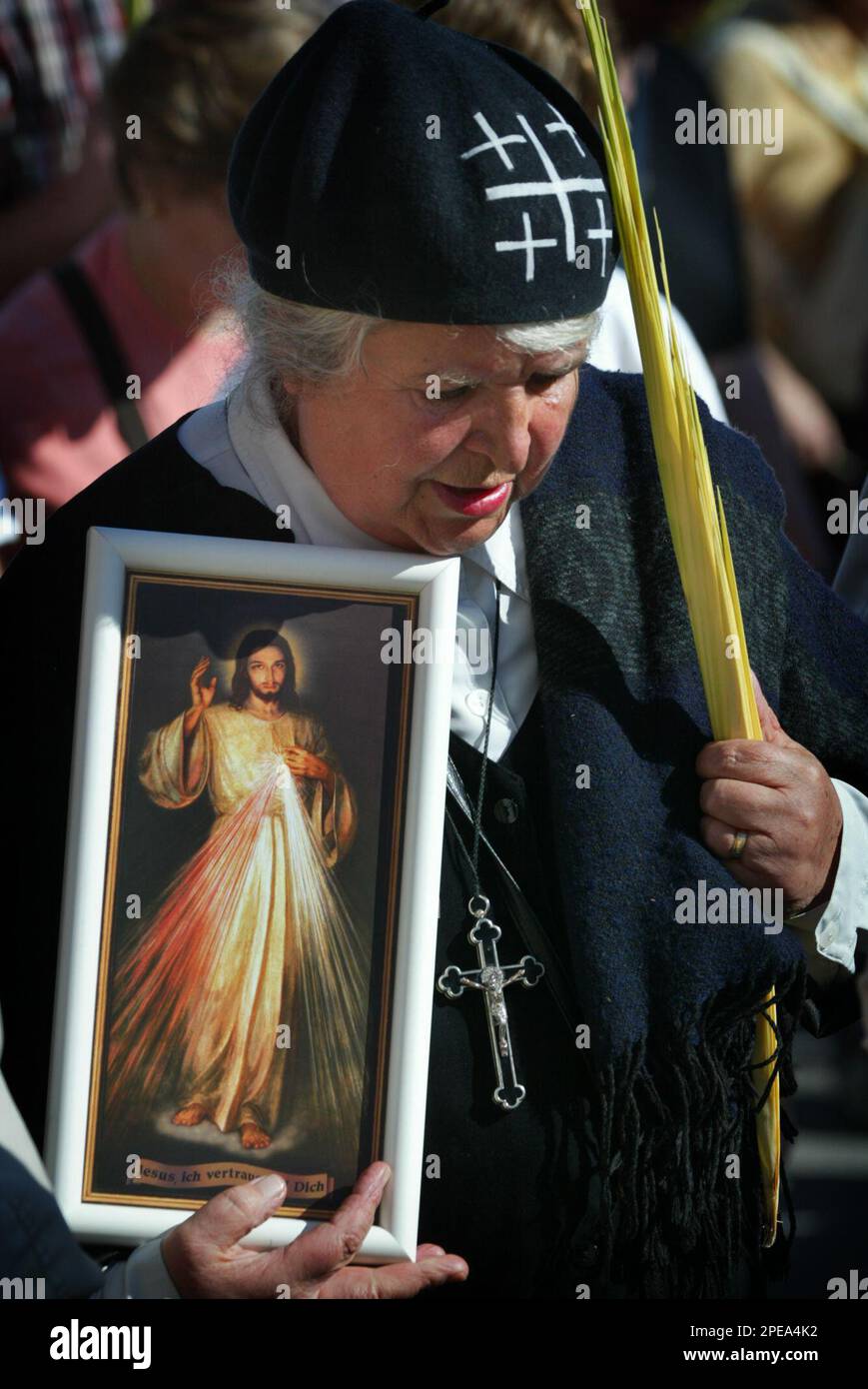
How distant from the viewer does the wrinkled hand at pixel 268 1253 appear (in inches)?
71.8

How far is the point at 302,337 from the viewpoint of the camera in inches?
76.8

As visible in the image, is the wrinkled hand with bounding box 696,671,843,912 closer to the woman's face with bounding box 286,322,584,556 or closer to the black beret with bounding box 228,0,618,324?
the woman's face with bounding box 286,322,584,556

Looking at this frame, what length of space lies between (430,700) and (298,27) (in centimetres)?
173

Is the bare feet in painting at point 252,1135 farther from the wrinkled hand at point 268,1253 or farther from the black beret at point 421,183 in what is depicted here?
the black beret at point 421,183

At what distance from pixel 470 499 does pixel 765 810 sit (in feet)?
1.67

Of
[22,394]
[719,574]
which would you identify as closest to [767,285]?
[22,394]

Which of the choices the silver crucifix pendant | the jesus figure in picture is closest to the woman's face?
the jesus figure in picture

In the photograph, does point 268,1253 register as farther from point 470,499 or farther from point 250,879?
point 470,499

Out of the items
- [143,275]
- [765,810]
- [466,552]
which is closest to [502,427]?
[466,552]

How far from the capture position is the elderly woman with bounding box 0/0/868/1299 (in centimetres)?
184

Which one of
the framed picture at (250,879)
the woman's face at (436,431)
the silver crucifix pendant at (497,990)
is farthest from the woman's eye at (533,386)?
the silver crucifix pendant at (497,990)

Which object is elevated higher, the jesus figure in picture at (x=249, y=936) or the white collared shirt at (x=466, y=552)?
the white collared shirt at (x=466, y=552)

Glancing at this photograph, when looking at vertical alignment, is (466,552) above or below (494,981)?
above
